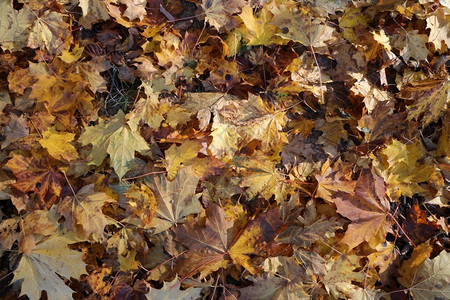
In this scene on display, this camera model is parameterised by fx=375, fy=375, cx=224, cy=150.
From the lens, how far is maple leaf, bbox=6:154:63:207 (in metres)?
1.93

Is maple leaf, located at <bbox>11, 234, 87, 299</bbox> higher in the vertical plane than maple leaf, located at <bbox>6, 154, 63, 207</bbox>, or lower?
lower

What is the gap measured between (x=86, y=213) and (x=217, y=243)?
674mm

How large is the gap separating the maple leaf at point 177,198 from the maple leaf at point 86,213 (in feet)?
0.85

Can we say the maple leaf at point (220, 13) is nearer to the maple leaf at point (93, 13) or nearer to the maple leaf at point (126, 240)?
the maple leaf at point (93, 13)

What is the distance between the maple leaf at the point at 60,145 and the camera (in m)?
1.95

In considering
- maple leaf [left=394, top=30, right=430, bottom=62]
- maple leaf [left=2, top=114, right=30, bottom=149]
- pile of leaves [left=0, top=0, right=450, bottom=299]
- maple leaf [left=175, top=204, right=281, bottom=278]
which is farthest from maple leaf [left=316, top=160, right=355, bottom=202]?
maple leaf [left=2, top=114, right=30, bottom=149]

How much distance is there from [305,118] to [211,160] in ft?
2.04

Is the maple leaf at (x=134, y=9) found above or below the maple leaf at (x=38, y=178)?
above

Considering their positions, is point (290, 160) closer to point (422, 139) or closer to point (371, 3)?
point (422, 139)

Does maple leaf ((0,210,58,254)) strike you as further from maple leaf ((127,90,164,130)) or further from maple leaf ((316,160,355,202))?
maple leaf ((316,160,355,202))

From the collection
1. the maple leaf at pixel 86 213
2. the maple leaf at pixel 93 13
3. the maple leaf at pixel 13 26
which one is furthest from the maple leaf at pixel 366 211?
the maple leaf at pixel 13 26

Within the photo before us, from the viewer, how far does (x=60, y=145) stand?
77.3 inches

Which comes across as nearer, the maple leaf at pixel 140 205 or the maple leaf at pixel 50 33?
the maple leaf at pixel 140 205

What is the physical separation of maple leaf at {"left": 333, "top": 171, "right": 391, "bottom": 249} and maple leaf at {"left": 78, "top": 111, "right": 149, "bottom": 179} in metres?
1.07
